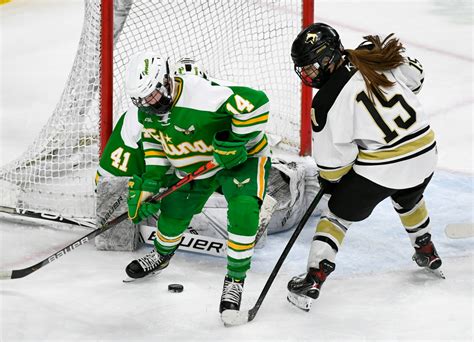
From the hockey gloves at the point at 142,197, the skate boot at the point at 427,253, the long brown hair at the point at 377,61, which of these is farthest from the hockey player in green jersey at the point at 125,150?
the skate boot at the point at 427,253

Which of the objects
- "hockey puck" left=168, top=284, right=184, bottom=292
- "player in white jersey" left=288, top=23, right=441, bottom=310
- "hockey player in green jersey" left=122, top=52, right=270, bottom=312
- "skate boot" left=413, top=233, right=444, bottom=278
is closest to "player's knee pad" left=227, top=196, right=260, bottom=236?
"hockey player in green jersey" left=122, top=52, right=270, bottom=312

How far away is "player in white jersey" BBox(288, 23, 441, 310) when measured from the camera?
3.08m

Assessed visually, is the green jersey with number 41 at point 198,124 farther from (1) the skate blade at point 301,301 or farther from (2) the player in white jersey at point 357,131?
(1) the skate blade at point 301,301

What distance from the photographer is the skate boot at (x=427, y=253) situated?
347 centimetres

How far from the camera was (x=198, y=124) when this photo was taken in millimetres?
3154

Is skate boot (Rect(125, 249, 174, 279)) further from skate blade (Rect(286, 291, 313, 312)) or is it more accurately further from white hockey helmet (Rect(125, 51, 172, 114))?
white hockey helmet (Rect(125, 51, 172, 114))

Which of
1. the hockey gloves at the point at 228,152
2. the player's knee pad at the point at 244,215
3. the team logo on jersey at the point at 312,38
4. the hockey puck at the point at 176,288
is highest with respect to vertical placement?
the team logo on jersey at the point at 312,38

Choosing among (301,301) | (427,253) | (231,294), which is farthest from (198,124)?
(427,253)

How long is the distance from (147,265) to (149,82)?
29.7 inches

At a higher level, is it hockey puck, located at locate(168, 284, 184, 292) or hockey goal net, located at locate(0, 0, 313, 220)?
A: hockey goal net, located at locate(0, 0, 313, 220)

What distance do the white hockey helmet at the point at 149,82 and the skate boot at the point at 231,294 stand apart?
589 millimetres

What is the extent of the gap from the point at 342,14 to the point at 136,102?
3.59 metres

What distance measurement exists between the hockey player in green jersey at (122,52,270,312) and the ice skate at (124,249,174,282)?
184 millimetres

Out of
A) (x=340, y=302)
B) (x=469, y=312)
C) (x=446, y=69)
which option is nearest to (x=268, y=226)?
(x=340, y=302)
